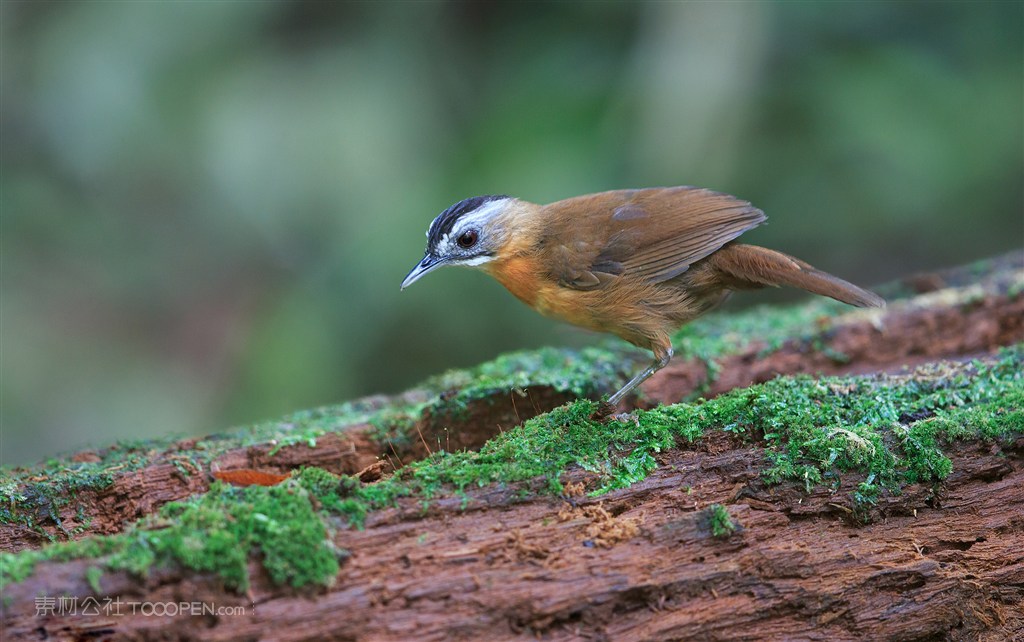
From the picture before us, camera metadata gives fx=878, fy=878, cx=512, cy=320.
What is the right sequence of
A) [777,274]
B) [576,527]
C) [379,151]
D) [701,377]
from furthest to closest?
[379,151] → [701,377] → [777,274] → [576,527]

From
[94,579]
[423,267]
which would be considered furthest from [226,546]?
[423,267]

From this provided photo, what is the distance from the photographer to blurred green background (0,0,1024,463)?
828cm

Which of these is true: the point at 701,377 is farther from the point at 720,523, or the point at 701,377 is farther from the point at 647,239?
the point at 720,523

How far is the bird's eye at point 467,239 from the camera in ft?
15.2

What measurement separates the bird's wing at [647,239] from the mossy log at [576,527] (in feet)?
2.75

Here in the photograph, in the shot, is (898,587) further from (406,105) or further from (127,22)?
(127,22)

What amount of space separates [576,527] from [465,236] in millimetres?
2028

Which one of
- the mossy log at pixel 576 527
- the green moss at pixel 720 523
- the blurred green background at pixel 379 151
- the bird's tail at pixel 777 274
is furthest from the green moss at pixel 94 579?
the blurred green background at pixel 379 151

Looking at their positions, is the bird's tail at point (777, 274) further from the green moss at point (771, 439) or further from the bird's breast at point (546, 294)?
the bird's breast at point (546, 294)

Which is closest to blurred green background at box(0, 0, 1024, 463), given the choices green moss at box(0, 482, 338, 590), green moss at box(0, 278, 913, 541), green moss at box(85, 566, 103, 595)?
green moss at box(0, 278, 913, 541)

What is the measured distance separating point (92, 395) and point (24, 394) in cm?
59

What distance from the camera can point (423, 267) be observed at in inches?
182

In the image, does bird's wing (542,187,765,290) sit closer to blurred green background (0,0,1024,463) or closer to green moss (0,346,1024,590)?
green moss (0,346,1024,590)

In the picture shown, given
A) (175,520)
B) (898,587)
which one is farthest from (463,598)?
(898,587)
